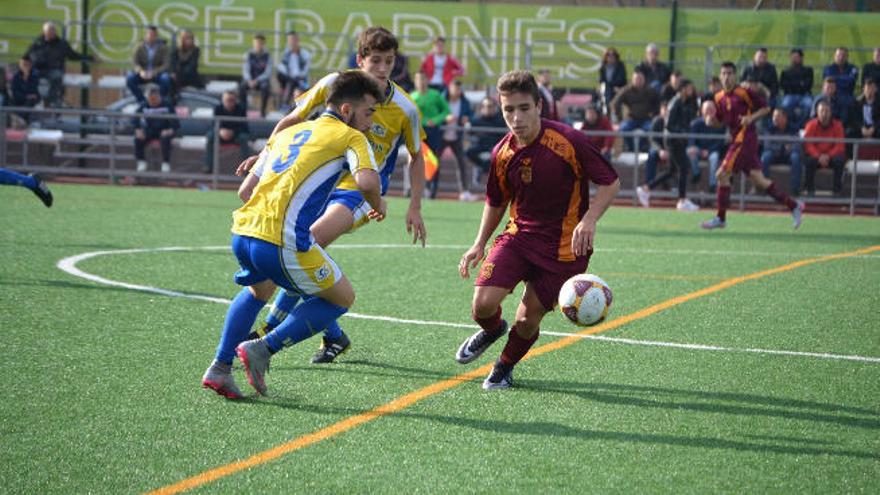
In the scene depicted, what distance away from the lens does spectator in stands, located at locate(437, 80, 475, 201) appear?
19891mm

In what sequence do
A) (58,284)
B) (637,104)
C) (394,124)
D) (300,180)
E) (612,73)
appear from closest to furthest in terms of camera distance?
(300,180), (394,124), (58,284), (637,104), (612,73)

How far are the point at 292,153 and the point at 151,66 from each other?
16.0 m

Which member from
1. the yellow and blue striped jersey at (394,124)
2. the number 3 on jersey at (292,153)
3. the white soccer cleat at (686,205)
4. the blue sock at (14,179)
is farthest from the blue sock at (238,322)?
the white soccer cleat at (686,205)

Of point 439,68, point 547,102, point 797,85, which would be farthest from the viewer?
point 439,68

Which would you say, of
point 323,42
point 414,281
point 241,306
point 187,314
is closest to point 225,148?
point 323,42

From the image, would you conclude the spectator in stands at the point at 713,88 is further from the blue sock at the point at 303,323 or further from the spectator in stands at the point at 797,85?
the blue sock at the point at 303,323

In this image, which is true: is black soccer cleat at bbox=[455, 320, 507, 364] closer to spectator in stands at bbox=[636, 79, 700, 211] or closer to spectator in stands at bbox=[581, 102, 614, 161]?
spectator in stands at bbox=[636, 79, 700, 211]

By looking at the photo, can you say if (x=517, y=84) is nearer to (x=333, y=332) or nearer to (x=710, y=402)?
(x=333, y=332)

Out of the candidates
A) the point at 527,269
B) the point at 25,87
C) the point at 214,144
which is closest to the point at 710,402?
the point at 527,269

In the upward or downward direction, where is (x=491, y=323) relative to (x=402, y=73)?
downward

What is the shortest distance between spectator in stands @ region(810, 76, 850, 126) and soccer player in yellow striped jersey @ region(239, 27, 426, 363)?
13.0 meters

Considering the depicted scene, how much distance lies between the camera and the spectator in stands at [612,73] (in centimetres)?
2011

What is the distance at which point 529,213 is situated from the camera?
20.8ft

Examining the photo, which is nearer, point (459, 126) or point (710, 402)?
point (710, 402)
